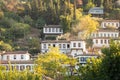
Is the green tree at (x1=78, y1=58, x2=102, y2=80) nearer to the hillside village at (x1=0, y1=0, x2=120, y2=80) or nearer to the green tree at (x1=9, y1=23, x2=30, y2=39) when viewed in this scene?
the hillside village at (x1=0, y1=0, x2=120, y2=80)

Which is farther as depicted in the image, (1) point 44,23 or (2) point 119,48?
(1) point 44,23

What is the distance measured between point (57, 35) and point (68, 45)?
678cm

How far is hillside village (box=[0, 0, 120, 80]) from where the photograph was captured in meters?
67.6

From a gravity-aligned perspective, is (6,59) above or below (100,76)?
below

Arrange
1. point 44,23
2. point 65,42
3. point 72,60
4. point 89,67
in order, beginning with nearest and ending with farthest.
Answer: point 89,67
point 72,60
point 65,42
point 44,23

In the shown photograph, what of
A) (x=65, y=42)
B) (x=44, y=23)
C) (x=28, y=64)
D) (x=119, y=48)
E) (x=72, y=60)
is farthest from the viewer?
(x=44, y=23)

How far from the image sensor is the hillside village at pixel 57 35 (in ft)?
222

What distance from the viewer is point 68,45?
232 feet

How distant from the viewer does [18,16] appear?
273 feet

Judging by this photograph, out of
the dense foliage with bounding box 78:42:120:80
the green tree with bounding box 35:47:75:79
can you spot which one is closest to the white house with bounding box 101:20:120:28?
the green tree with bounding box 35:47:75:79

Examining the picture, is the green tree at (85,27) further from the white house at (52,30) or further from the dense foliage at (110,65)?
the dense foliage at (110,65)

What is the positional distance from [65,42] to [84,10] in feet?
55.2

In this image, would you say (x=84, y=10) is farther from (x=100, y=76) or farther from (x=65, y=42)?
(x=100, y=76)

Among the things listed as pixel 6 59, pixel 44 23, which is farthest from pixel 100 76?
pixel 44 23
